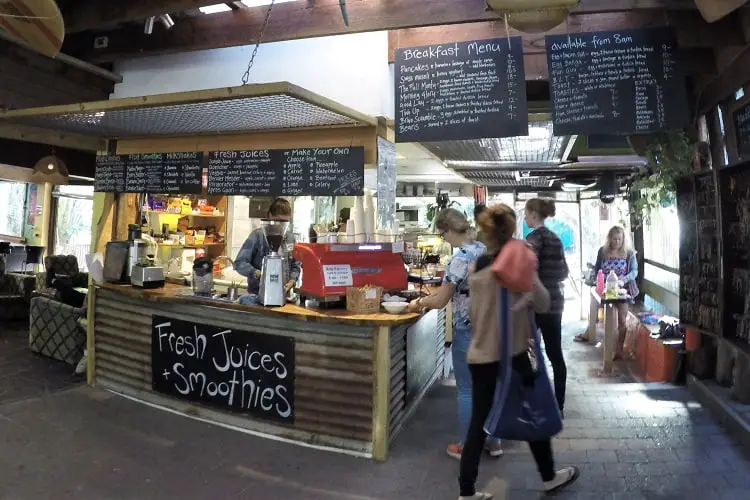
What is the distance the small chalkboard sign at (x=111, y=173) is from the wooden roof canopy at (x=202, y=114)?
0.96 feet

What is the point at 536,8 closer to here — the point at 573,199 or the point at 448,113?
the point at 448,113

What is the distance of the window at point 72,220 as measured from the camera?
39.3 ft

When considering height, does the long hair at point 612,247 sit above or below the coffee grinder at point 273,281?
above

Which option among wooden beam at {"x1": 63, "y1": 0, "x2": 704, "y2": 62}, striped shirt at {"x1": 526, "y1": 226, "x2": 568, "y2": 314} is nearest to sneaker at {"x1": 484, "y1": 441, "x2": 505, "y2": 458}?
striped shirt at {"x1": 526, "y1": 226, "x2": 568, "y2": 314}

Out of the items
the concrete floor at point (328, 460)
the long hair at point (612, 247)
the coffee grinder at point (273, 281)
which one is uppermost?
the long hair at point (612, 247)

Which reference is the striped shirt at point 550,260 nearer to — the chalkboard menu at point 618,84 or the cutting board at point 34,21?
the chalkboard menu at point 618,84

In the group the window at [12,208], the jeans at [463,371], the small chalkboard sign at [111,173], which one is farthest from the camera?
the window at [12,208]

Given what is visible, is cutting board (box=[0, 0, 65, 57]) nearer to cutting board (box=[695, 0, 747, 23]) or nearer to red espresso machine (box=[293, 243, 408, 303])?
red espresso machine (box=[293, 243, 408, 303])

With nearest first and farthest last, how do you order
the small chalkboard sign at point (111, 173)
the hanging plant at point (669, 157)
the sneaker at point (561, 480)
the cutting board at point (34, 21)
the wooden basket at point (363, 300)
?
the cutting board at point (34, 21) → the sneaker at point (561, 480) → the wooden basket at point (363, 300) → the hanging plant at point (669, 157) → the small chalkboard sign at point (111, 173)

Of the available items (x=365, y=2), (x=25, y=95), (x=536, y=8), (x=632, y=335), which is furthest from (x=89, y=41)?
(x=632, y=335)

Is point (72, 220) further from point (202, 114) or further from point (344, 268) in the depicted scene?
point (344, 268)

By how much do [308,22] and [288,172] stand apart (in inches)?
51.6

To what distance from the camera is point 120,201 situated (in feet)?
17.5

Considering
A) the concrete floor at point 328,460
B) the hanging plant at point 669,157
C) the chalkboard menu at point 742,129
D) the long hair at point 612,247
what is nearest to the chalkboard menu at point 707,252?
the hanging plant at point 669,157
